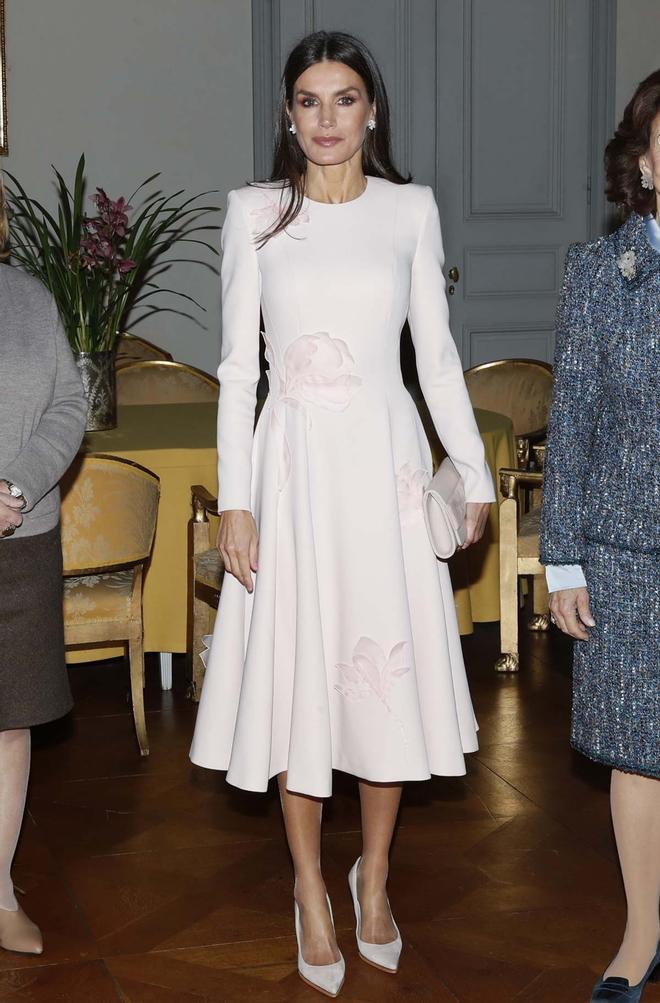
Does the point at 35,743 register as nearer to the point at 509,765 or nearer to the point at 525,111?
the point at 509,765

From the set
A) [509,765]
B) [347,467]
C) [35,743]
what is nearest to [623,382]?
[347,467]

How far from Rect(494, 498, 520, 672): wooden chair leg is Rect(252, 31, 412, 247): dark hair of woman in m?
2.00

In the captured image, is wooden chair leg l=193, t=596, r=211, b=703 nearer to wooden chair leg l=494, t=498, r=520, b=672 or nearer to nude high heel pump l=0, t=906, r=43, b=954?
wooden chair leg l=494, t=498, r=520, b=672

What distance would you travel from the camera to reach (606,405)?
200cm

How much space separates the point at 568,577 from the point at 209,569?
1.85 m

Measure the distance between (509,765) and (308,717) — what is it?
1359mm

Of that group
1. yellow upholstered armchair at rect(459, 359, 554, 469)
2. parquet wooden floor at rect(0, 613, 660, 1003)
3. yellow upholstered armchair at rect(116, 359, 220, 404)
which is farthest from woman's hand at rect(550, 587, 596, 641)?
yellow upholstered armchair at rect(116, 359, 220, 404)

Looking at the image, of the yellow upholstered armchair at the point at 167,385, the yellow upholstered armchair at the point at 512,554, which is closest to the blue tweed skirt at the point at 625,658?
the yellow upholstered armchair at the point at 512,554

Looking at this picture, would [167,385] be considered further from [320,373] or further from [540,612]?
[320,373]

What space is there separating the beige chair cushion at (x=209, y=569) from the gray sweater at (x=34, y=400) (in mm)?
1370

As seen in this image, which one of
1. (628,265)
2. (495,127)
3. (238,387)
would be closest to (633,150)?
(628,265)

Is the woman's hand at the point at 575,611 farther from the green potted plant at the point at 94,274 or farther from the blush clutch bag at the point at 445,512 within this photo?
the green potted plant at the point at 94,274

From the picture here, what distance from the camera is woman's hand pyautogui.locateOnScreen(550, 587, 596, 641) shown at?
204 centimetres

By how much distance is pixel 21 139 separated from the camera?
5.68 metres
